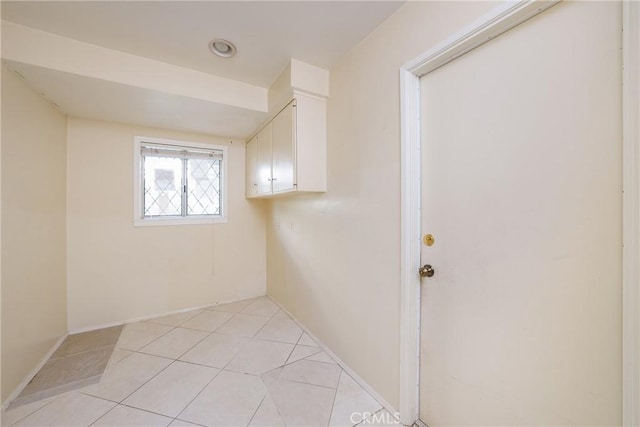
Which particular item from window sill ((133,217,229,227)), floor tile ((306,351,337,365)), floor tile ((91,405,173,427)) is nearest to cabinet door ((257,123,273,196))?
window sill ((133,217,229,227))

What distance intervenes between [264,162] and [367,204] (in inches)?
53.7

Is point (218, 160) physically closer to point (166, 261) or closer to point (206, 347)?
point (166, 261)

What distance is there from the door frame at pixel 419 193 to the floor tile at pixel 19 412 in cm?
217

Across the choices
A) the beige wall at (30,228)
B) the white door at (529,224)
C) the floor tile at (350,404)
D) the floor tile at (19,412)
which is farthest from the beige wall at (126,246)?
the white door at (529,224)

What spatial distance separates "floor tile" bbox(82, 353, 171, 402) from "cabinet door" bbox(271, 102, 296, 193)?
168 centimetres

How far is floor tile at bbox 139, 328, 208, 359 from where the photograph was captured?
202 centimetres

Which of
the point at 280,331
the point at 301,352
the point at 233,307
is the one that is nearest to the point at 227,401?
the point at 301,352

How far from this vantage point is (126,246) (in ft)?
8.37

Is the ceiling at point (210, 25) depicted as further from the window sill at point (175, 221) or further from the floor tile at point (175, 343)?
the floor tile at point (175, 343)

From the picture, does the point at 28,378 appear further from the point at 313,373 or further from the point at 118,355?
the point at 313,373

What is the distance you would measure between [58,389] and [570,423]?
2.76 metres

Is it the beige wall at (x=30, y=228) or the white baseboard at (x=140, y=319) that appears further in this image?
the white baseboard at (x=140, y=319)

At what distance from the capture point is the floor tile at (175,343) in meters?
2.02

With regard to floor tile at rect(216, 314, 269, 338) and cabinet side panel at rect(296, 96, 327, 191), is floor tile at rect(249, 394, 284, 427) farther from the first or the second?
cabinet side panel at rect(296, 96, 327, 191)
